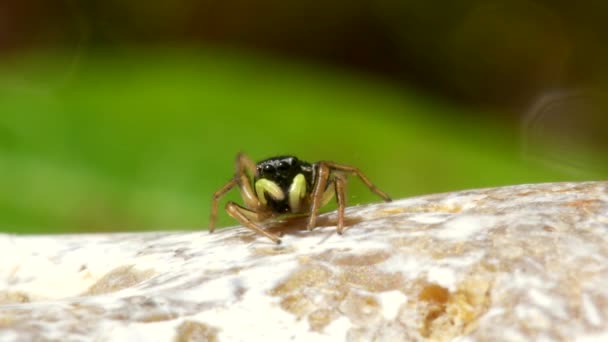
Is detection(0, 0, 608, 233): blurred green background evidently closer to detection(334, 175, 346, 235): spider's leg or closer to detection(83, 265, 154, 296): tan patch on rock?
detection(334, 175, 346, 235): spider's leg

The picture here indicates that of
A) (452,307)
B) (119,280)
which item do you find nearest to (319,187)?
(119,280)

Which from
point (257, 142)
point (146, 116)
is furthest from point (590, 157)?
point (146, 116)

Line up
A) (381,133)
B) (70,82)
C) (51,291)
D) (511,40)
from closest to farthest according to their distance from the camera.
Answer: (51,291), (381,133), (70,82), (511,40)

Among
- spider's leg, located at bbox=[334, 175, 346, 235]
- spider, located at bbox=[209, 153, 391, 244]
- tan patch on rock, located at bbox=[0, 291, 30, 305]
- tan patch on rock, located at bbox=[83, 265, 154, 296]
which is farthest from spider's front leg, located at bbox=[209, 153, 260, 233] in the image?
tan patch on rock, located at bbox=[0, 291, 30, 305]

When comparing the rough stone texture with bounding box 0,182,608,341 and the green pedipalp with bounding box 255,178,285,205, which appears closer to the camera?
the rough stone texture with bounding box 0,182,608,341

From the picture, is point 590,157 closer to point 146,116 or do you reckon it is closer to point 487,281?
point 146,116

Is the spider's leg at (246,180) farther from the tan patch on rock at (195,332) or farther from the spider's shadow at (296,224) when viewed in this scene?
the tan patch on rock at (195,332)

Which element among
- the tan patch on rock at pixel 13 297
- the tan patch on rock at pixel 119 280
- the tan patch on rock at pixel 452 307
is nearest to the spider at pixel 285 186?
the tan patch on rock at pixel 119 280
